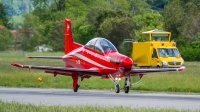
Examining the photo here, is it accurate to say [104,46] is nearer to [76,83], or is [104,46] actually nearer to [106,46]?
[106,46]

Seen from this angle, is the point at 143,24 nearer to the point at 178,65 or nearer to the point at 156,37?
the point at 156,37

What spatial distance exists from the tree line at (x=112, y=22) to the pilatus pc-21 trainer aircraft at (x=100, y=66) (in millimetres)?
5657

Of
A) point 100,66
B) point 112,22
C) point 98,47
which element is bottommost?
point 100,66

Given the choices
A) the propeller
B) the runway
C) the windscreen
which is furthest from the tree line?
the runway

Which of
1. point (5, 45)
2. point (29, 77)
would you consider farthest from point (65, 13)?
point (29, 77)

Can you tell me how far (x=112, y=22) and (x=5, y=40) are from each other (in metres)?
34.5

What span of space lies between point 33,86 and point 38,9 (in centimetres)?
11967

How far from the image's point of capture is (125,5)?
504ft

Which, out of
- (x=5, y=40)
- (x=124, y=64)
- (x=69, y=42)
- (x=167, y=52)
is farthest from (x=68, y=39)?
(x=5, y=40)

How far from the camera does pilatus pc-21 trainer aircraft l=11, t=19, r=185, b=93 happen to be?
30767mm

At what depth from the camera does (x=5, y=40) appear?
120688 mm

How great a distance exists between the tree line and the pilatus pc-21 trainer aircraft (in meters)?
5.66

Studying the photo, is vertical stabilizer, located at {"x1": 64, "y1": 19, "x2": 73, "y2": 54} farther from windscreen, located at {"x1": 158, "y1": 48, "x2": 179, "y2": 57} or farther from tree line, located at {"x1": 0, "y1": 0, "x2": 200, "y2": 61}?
windscreen, located at {"x1": 158, "y1": 48, "x2": 179, "y2": 57}

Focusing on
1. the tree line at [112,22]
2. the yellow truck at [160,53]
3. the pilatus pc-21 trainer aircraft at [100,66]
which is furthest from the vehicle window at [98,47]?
the yellow truck at [160,53]
